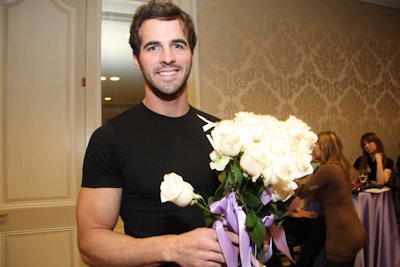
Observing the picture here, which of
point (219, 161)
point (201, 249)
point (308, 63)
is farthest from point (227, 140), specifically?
point (308, 63)

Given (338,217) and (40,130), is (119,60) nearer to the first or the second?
(40,130)

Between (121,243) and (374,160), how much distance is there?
3903mm

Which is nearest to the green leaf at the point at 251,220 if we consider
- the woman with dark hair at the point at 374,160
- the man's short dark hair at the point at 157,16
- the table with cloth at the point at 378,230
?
the man's short dark hair at the point at 157,16

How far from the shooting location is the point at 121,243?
40.4 inches

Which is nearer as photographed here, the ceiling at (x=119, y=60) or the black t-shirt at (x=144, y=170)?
the black t-shirt at (x=144, y=170)

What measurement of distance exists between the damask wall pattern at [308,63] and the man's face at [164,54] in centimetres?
192

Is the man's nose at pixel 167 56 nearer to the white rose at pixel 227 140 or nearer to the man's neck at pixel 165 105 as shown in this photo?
the man's neck at pixel 165 105

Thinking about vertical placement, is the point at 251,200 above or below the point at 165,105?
below

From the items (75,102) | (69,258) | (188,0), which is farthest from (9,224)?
(188,0)

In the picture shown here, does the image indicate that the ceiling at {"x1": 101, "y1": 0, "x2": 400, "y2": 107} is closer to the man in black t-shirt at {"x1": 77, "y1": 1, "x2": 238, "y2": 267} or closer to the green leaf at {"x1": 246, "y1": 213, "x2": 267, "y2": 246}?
the man in black t-shirt at {"x1": 77, "y1": 1, "x2": 238, "y2": 267}

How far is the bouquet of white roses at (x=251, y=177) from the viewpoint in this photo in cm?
73

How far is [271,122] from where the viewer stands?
819 mm

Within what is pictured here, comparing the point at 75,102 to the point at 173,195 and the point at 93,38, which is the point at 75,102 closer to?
the point at 93,38

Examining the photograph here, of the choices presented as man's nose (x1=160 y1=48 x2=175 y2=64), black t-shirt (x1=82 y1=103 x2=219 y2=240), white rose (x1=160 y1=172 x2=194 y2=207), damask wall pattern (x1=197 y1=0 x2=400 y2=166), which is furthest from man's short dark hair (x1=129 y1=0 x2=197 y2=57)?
damask wall pattern (x1=197 y1=0 x2=400 y2=166)
